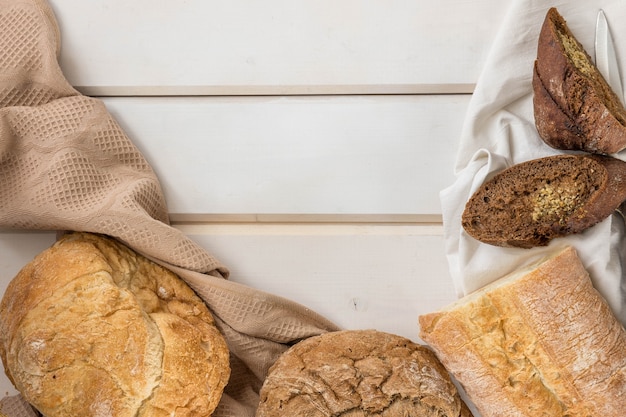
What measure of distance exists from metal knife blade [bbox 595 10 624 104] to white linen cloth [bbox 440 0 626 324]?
2 cm

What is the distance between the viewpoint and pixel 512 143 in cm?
179

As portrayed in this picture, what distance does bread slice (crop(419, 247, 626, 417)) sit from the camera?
5.14 feet

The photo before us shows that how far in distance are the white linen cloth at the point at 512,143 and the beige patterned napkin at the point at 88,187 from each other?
1.56 feet

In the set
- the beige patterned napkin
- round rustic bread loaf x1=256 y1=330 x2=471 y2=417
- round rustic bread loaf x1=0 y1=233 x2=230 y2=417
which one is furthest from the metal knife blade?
round rustic bread loaf x1=0 y1=233 x2=230 y2=417

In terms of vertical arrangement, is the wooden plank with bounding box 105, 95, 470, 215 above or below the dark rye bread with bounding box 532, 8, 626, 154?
below

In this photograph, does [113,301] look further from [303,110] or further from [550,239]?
[550,239]

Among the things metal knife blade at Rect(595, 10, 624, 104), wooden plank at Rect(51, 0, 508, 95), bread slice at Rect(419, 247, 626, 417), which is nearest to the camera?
bread slice at Rect(419, 247, 626, 417)

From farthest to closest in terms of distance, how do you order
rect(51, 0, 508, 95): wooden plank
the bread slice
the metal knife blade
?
rect(51, 0, 508, 95): wooden plank
the metal knife blade
the bread slice

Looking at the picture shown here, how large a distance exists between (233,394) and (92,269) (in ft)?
1.82

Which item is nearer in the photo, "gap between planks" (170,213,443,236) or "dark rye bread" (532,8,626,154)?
"dark rye bread" (532,8,626,154)

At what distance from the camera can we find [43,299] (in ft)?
5.25

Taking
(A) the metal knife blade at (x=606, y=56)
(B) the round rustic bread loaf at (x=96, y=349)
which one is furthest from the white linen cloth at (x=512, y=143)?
(B) the round rustic bread loaf at (x=96, y=349)

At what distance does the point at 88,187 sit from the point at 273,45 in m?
0.64

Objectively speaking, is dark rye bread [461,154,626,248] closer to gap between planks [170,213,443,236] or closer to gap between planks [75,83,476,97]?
gap between planks [170,213,443,236]
